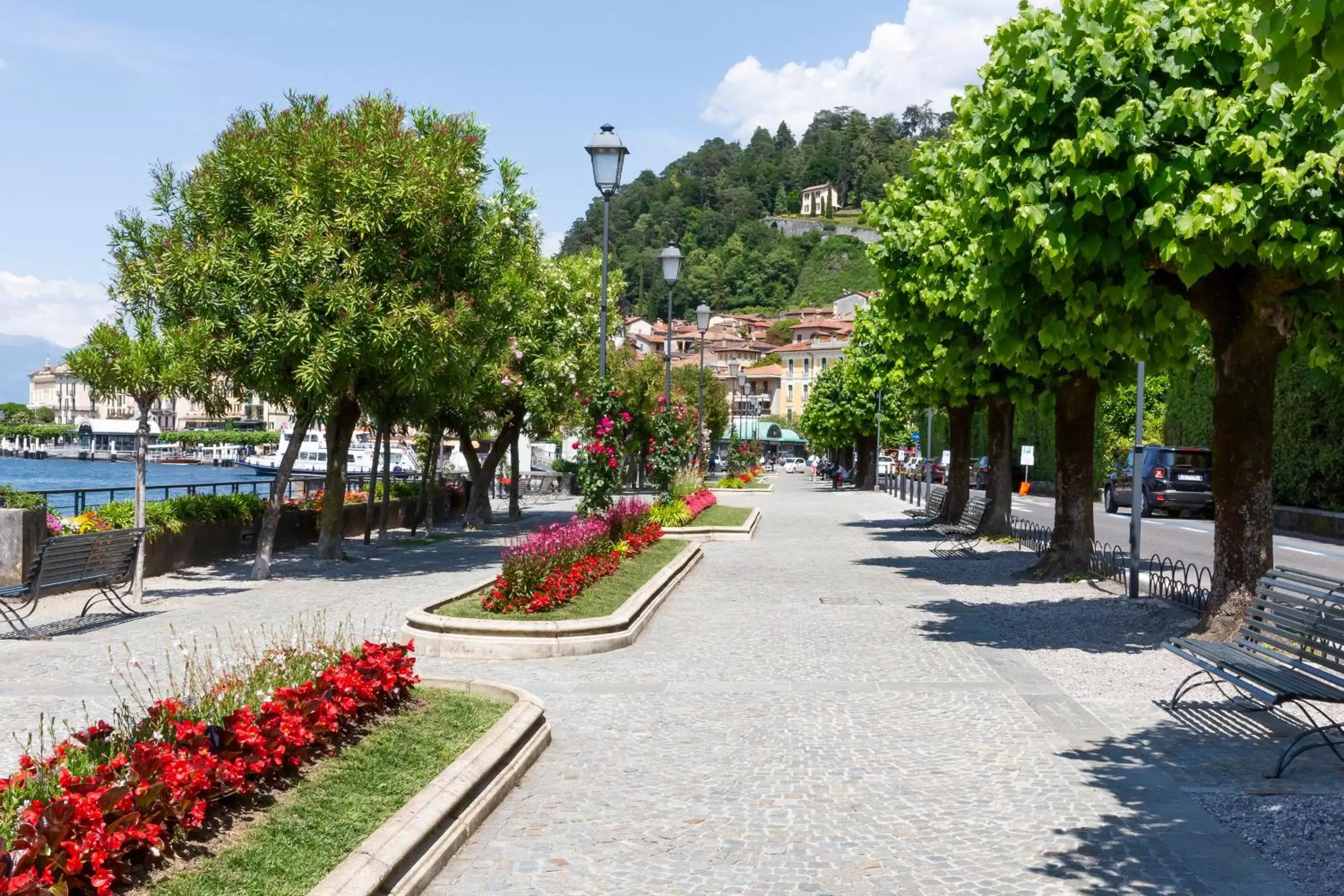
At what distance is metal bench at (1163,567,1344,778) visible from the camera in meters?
7.07

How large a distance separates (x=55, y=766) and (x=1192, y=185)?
9.34 m

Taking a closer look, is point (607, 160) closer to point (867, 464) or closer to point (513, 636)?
point (513, 636)

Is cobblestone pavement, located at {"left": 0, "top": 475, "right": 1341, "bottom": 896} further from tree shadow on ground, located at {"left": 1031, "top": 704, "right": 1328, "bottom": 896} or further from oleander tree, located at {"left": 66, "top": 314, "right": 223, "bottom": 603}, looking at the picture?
oleander tree, located at {"left": 66, "top": 314, "right": 223, "bottom": 603}

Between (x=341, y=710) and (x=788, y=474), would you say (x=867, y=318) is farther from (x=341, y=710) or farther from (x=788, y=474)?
(x=788, y=474)

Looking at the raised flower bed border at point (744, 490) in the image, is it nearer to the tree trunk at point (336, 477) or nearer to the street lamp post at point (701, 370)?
the street lamp post at point (701, 370)

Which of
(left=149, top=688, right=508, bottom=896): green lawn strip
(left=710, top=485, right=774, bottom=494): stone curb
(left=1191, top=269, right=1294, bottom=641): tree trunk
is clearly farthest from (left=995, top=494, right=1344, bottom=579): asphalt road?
(left=710, top=485, right=774, bottom=494): stone curb

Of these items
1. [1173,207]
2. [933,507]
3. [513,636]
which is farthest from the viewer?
[933,507]

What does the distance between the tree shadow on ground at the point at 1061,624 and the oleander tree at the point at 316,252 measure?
9.04 meters

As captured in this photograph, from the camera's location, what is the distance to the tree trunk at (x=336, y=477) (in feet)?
69.8

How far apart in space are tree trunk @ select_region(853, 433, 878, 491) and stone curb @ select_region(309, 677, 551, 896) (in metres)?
57.9

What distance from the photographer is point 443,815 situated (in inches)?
221

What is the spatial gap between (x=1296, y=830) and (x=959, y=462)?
24411 millimetres

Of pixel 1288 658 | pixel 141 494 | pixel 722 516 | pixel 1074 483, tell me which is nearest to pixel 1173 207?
pixel 1288 658

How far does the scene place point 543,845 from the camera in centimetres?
573
